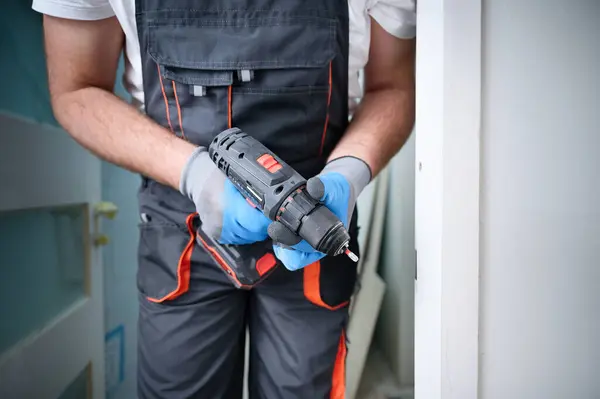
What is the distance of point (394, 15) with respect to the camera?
2.33 ft

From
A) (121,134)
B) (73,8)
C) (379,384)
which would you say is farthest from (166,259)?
(379,384)

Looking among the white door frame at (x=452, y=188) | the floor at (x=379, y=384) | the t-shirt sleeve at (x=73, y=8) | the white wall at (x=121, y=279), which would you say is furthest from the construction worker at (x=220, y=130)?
the white wall at (x=121, y=279)

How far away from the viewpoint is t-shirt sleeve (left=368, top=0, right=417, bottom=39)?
0.70 metres

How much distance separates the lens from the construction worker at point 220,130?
63 cm

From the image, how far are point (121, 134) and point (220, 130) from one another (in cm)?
20

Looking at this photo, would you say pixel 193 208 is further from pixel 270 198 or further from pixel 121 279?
pixel 121 279

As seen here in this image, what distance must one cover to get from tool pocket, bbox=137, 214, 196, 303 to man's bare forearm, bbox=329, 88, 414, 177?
33 cm

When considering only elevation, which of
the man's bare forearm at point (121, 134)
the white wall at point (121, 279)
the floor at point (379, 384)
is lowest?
the floor at point (379, 384)

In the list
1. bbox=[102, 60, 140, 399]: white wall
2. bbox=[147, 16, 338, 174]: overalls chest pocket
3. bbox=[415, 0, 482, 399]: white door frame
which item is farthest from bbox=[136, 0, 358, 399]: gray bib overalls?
bbox=[102, 60, 140, 399]: white wall

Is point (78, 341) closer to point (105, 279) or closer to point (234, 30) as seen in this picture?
point (105, 279)

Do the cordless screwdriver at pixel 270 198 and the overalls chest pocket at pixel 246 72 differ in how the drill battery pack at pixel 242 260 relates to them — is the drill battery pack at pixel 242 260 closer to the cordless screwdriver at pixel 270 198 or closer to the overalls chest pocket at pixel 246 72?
the cordless screwdriver at pixel 270 198

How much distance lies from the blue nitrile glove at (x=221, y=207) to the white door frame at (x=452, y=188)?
0.88 ft

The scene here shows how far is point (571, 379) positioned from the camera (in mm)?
453

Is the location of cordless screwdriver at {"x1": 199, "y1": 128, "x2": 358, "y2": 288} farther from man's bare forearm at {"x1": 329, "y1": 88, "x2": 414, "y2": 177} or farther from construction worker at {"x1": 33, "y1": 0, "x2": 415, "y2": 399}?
man's bare forearm at {"x1": 329, "y1": 88, "x2": 414, "y2": 177}
